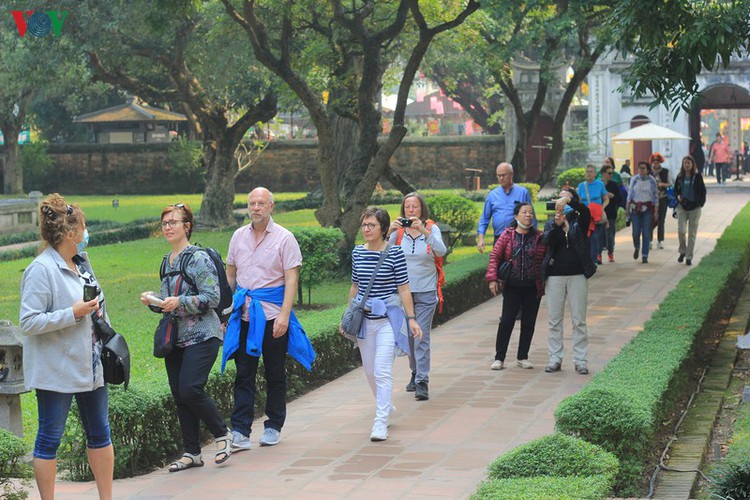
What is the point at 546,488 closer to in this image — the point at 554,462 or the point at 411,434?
the point at 554,462

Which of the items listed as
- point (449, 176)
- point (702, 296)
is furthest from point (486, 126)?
point (702, 296)

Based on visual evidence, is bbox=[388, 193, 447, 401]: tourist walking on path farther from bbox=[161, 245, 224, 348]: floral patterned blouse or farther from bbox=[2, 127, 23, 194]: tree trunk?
bbox=[2, 127, 23, 194]: tree trunk

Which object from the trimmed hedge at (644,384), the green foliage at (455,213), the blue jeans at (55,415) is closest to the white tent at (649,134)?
the green foliage at (455,213)

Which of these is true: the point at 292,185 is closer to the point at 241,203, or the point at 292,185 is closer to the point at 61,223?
the point at 241,203

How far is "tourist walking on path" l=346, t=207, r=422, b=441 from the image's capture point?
8.09 m

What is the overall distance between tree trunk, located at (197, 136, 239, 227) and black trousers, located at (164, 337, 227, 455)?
21.3 m

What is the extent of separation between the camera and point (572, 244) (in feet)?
32.4

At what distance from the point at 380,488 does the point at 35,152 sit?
139ft

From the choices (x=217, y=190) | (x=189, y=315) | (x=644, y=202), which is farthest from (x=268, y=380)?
(x=217, y=190)

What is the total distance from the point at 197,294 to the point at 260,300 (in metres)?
0.67

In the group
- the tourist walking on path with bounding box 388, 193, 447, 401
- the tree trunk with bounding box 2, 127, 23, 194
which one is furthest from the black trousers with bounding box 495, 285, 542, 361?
the tree trunk with bounding box 2, 127, 23, 194

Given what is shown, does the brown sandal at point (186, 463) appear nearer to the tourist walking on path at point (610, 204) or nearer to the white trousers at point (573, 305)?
the white trousers at point (573, 305)

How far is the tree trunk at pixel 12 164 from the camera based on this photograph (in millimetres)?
43188

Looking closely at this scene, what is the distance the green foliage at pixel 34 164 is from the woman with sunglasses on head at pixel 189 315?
41.2 metres
